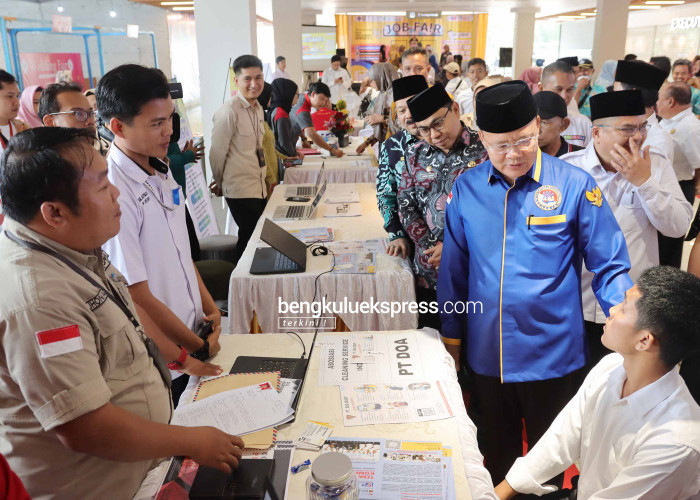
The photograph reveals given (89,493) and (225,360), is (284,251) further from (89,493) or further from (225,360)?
(89,493)

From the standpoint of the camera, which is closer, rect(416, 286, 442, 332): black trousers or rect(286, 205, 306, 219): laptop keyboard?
rect(416, 286, 442, 332): black trousers

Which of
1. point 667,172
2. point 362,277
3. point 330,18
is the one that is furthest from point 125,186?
point 330,18

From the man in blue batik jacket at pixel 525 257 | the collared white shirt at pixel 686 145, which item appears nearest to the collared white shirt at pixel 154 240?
the man in blue batik jacket at pixel 525 257

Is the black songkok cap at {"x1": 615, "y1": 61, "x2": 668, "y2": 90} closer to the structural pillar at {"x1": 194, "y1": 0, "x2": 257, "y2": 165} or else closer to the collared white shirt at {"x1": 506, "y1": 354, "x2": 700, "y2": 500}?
the collared white shirt at {"x1": 506, "y1": 354, "x2": 700, "y2": 500}

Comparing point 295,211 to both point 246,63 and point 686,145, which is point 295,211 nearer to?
point 246,63

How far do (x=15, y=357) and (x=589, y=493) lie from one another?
4.33 ft

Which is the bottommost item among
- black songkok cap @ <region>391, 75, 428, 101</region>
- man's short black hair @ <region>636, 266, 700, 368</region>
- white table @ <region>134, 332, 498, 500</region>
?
white table @ <region>134, 332, 498, 500</region>

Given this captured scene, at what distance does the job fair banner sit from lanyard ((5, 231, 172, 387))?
18614mm

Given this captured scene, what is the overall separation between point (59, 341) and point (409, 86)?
7.09 feet

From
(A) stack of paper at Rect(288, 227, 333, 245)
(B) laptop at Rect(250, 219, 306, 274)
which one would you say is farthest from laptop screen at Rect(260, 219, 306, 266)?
(A) stack of paper at Rect(288, 227, 333, 245)

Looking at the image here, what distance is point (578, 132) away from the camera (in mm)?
3535

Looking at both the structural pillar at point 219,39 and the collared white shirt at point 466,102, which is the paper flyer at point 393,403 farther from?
the structural pillar at point 219,39

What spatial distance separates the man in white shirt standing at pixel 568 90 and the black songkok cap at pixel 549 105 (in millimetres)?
1032

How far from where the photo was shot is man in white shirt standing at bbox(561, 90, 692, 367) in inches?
75.9
